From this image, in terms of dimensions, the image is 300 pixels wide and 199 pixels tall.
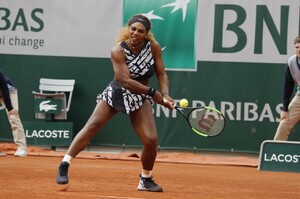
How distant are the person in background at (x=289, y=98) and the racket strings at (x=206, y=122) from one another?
299 cm

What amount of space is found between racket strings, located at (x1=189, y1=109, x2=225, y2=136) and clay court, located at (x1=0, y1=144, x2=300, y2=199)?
0.58m

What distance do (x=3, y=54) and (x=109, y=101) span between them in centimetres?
584

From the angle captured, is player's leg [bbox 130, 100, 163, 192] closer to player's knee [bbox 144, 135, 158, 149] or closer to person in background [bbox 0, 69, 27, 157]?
player's knee [bbox 144, 135, 158, 149]

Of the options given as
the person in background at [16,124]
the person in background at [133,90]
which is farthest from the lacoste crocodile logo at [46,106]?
the person in background at [133,90]

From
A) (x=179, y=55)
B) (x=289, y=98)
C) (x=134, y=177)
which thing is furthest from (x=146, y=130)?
(x=179, y=55)

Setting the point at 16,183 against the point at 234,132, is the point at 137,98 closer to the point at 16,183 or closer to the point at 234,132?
the point at 16,183

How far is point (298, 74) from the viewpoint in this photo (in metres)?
10.8

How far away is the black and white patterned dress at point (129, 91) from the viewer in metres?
7.64

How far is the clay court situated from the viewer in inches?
304

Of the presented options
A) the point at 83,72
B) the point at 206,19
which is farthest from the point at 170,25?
the point at 83,72

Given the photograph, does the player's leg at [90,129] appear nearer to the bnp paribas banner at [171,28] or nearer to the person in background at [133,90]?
the person in background at [133,90]

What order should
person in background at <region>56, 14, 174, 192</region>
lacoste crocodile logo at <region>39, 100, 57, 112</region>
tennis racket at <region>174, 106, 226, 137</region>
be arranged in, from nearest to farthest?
person in background at <region>56, 14, 174, 192</region> < tennis racket at <region>174, 106, 226, 137</region> < lacoste crocodile logo at <region>39, 100, 57, 112</region>

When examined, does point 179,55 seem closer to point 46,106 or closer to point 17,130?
point 46,106

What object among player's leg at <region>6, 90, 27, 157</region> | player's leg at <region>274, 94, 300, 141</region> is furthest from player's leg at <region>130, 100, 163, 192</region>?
player's leg at <region>6, 90, 27, 157</region>
